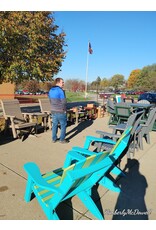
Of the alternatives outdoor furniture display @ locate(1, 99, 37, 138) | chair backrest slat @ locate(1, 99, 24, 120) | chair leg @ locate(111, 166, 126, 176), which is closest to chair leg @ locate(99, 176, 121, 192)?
chair leg @ locate(111, 166, 126, 176)

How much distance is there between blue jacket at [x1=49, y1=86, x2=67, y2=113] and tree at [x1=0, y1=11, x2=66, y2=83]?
3283 millimetres

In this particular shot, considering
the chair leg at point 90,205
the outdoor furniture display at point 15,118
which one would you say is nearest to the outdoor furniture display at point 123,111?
the outdoor furniture display at point 15,118

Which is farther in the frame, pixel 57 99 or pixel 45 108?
pixel 45 108

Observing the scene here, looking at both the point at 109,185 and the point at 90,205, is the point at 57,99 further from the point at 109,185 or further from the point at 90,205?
the point at 90,205

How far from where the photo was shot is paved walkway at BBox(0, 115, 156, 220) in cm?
221

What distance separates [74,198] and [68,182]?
1.19 m

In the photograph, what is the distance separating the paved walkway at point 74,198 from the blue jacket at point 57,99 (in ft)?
3.23

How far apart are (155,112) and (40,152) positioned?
136 inches

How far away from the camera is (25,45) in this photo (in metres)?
7.59

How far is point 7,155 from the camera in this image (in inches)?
153

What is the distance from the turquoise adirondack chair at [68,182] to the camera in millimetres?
1507


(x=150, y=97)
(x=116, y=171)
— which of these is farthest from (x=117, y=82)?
(x=116, y=171)

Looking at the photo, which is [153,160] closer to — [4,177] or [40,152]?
[40,152]

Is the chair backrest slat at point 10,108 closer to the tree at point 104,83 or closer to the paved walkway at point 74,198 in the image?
the paved walkway at point 74,198
